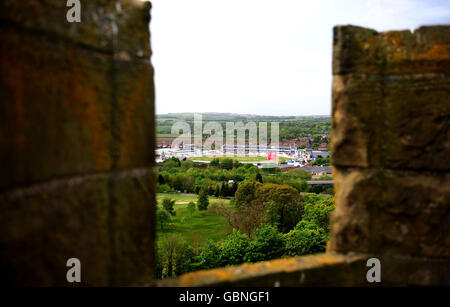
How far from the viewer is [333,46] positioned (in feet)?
9.27

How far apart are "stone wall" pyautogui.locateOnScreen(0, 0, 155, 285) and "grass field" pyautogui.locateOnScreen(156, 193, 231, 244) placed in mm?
31361

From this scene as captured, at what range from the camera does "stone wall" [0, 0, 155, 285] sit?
1.60 metres

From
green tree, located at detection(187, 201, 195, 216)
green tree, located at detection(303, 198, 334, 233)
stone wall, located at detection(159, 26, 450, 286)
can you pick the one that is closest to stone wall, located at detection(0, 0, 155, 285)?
stone wall, located at detection(159, 26, 450, 286)

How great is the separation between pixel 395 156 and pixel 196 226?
1493 inches

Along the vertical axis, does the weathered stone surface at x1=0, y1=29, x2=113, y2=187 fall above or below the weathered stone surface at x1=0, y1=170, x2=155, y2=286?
above

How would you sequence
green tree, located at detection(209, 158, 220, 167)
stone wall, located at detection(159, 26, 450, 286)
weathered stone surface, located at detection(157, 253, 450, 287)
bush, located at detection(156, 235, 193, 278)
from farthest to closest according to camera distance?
green tree, located at detection(209, 158, 220, 167)
bush, located at detection(156, 235, 193, 278)
stone wall, located at detection(159, 26, 450, 286)
weathered stone surface, located at detection(157, 253, 450, 287)

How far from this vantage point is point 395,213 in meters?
2.74

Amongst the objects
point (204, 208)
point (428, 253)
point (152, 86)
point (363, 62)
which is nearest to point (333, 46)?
point (363, 62)

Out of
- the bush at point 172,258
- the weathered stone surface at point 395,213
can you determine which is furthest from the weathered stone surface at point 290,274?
the bush at point 172,258

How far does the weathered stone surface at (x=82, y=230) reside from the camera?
5.36ft

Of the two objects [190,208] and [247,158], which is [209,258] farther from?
[247,158]

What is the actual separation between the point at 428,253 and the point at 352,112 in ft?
3.73

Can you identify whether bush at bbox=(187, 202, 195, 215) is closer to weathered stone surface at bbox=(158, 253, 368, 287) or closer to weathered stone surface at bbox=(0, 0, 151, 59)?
weathered stone surface at bbox=(158, 253, 368, 287)

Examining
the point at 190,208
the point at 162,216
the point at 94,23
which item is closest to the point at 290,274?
the point at 94,23
